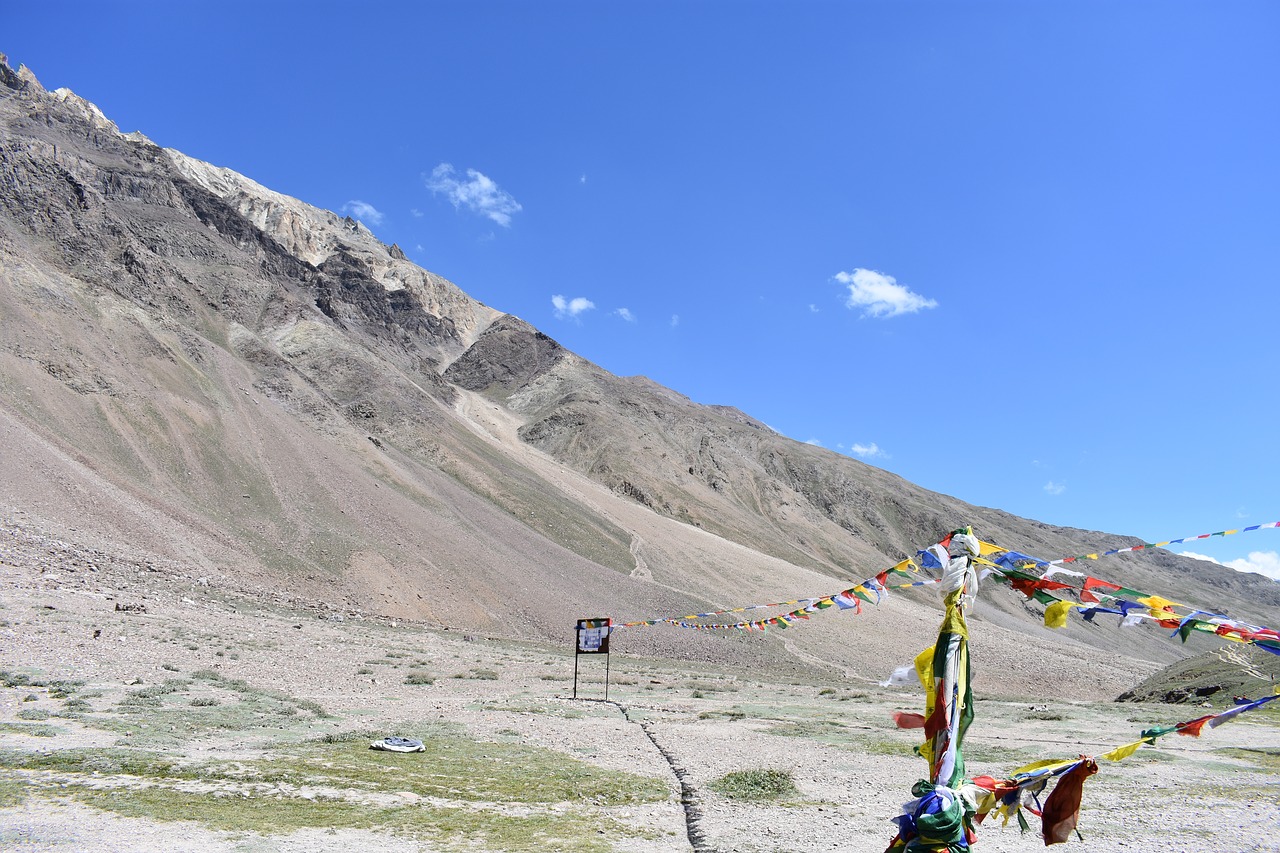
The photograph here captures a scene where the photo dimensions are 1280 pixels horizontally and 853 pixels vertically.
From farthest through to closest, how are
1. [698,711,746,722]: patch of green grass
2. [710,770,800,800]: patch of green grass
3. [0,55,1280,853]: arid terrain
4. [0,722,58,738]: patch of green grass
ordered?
[698,711,746,722]: patch of green grass < [0,722,58,738]: patch of green grass < [710,770,800,800]: patch of green grass < [0,55,1280,853]: arid terrain

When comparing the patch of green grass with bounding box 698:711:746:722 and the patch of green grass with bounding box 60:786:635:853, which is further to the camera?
the patch of green grass with bounding box 698:711:746:722

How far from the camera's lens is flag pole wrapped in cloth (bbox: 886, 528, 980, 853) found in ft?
14.8

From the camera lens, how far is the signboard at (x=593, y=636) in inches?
797

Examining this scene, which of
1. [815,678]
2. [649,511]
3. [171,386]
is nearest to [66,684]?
[815,678]

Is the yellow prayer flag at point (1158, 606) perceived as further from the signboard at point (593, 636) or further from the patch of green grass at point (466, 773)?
the signboard at point (593, 636)

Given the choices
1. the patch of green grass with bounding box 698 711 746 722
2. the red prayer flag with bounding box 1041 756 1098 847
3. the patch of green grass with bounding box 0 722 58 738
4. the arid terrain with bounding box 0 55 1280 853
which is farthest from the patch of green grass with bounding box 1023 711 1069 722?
the patch of green grass with bounding box 0 722 58 738

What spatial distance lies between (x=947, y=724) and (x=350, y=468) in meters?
45.8

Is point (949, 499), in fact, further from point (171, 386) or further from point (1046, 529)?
point (171, 386)

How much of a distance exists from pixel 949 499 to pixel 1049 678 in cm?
9756

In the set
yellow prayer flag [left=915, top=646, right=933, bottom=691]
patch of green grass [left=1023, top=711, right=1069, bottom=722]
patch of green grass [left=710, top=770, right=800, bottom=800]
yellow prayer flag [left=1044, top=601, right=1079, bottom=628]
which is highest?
yellow prayer flag [left=1044, top=601, right=1079, bottom=628]

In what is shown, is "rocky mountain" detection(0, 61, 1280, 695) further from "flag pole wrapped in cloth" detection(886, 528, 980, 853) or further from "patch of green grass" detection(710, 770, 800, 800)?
"flag pole wrapped in cloth" detection(886, 528, 980, 853)

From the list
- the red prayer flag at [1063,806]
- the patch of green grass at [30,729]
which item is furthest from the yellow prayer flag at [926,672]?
the patch of green grass at [30,729]

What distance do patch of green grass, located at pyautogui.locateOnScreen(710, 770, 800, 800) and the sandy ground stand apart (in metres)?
0.26

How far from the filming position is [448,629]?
111ft
